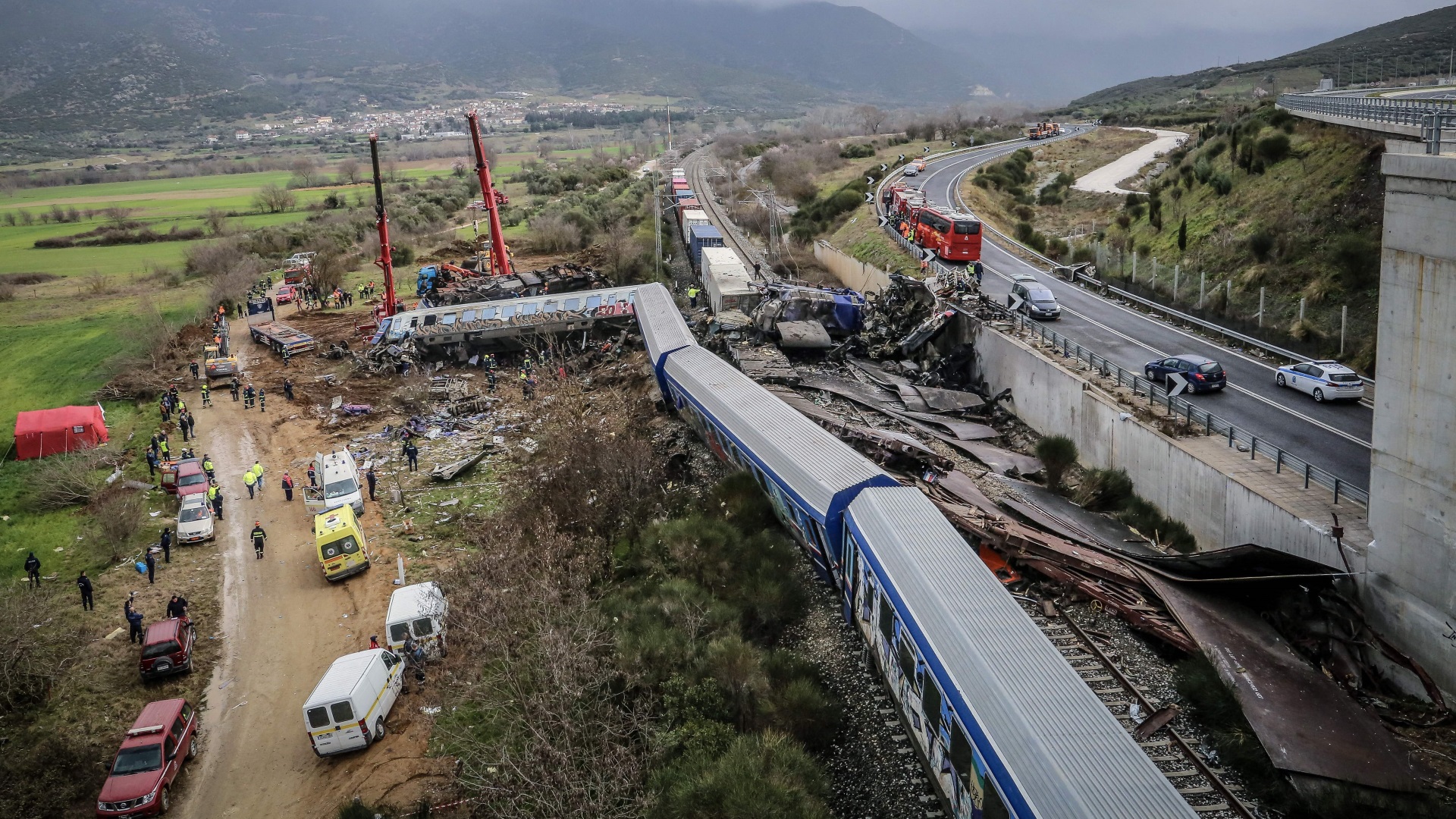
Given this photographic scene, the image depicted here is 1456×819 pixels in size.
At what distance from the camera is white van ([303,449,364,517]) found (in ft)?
92.8

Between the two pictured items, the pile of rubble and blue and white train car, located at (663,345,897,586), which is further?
the pile of rubble

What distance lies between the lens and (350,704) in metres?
17.7

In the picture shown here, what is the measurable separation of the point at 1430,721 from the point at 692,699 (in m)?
11.1

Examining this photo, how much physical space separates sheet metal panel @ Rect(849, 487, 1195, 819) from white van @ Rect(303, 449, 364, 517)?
62.0 feet

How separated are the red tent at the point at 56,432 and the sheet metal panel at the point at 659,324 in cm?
2181

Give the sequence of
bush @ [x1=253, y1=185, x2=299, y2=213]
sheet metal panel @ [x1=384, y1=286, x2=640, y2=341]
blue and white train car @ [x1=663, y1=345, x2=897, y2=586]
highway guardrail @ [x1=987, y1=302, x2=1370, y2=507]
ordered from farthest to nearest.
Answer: bush @ [x1=253, y1=185, x2=299, y2=213]
sheet metal panel @ [x1=384, y1=286, x2=640, y2=341]
highway guardrail @ [x1=987, y1=302, x2=1370, y2=507]
blue and white train car @ [x1=663, y1=345, x2=897, y2=586]

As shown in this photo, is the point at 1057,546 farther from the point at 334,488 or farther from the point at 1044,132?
the point at 1044,132

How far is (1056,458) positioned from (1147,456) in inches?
83.3

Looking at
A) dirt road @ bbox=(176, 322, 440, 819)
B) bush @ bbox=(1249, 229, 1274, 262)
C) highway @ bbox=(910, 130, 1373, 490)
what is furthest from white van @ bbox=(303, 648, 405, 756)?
bush @ bbox=(1249, 229, 1274, 262)

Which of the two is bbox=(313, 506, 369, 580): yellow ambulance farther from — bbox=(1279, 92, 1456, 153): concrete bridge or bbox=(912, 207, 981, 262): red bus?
bbox=(912, 207, 981, 262): red bus

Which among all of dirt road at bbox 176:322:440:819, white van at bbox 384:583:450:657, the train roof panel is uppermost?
the train roof panel

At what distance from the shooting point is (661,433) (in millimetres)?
28078

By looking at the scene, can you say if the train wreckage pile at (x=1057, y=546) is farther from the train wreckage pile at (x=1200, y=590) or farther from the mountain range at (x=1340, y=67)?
the mountain range at (x=1340, y=67)

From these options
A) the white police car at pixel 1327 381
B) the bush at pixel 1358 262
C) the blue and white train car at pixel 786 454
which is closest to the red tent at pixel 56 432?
the blue and white train car at pixel 786 454
